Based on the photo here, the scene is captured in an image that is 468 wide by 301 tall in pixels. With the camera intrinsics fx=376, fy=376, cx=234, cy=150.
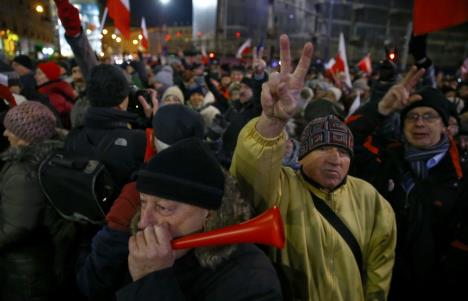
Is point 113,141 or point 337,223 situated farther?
point 113,141

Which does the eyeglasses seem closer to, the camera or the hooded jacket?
the camera

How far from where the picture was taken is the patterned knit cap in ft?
6.67

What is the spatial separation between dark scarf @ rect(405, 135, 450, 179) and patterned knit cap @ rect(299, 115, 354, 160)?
991 mm

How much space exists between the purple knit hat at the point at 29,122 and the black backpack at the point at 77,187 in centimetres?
30

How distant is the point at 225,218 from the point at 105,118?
1437 millimetres

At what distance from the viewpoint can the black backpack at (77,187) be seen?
2.08 meters

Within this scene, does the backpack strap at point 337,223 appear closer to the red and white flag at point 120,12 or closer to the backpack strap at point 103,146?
the backpack strap at point 103,146

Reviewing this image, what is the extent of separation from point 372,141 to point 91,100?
2.34 meters

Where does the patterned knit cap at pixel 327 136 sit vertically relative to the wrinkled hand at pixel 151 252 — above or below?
above

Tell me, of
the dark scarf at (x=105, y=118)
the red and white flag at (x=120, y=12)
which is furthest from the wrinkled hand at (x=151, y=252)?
Result: the red and white flag at (x=120, y=12)

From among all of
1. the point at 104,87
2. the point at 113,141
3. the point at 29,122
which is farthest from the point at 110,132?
the point at 29,122

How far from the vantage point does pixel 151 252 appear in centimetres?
125

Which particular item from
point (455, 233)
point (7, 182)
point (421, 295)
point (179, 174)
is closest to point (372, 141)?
point (455, 233)

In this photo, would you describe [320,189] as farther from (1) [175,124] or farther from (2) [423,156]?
(2) [423,156]
